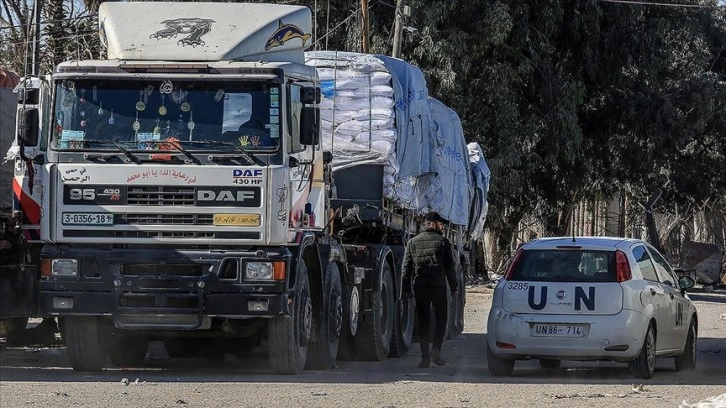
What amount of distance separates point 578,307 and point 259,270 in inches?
134

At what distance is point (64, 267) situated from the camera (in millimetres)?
13680

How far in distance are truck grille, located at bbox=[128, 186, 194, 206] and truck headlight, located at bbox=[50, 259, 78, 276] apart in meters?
0.86

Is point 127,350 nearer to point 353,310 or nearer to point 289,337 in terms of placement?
point 289,337

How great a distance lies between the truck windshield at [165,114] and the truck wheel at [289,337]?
167 centimetres

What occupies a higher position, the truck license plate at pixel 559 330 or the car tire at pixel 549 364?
the truck license plate at pixel 559 330

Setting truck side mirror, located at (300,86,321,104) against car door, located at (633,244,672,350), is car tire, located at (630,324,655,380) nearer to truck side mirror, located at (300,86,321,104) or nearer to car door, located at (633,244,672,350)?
car door, located at (633,244,672,350)

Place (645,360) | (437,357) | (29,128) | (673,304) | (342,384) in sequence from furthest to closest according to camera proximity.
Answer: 1. (437,357)
2. (673,304)
3. (645,360)
4. (29,128)
5. (342,384)

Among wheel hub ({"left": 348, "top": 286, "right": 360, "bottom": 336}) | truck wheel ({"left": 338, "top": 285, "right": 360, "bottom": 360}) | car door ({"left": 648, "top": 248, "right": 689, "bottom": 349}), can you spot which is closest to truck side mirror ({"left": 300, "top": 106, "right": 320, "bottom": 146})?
truck wheel ({"left": 338, "top": 285, "right": 360, "bottom": 360})

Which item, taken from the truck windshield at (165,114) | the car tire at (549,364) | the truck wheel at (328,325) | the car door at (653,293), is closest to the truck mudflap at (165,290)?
the truck windshield at (165,114)

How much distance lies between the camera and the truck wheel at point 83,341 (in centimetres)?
1417

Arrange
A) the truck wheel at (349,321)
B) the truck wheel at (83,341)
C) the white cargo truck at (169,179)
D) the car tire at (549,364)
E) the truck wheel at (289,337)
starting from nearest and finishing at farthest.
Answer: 1. the white cargo truck at (169,179)
2. the truck wheel at (289,337)
3. the truck wheel at (83,341)
4. the car tire at (549,364)
5. the truck wheel at (349,321)

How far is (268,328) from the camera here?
46.6 feet

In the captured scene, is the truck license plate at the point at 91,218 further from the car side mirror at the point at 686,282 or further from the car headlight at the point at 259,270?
the car side mirror at the point at 686,282

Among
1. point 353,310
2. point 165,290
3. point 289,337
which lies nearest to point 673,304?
point 353,310
